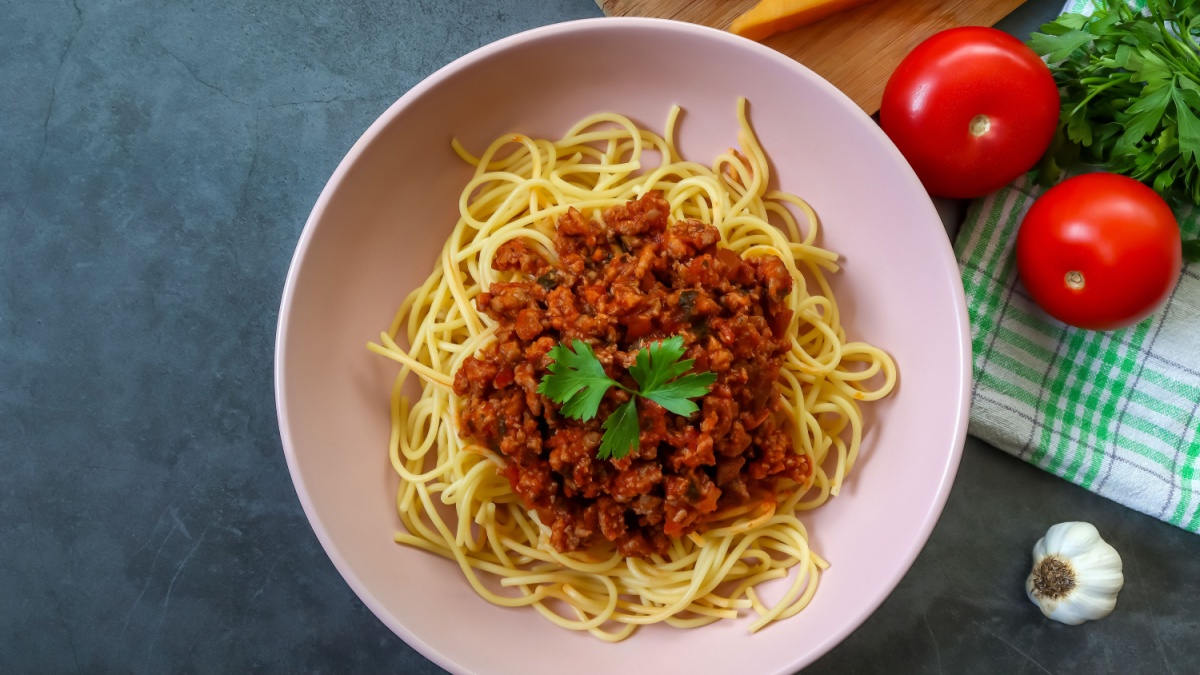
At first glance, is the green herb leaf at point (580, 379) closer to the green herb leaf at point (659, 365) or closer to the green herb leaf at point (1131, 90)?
the green herb leaf at point (659, 365)

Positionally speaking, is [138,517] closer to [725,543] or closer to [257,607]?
[257,607]

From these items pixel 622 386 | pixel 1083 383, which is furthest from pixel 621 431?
pixel 1083 383

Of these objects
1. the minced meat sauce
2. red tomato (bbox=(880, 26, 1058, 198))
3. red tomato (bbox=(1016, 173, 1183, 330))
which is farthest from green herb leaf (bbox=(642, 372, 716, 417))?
red tomato (bbox=(1016, 173, 1183, 330))

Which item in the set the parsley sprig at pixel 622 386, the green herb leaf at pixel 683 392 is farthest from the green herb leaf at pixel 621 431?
the green herb leaf at pixel 683 392

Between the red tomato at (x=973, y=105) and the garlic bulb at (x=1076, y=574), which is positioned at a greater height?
the red tomato at (x=973, y=105)

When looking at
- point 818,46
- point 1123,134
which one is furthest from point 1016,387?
point 818,46

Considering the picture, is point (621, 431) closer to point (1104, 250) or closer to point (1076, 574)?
point (1104, 250)

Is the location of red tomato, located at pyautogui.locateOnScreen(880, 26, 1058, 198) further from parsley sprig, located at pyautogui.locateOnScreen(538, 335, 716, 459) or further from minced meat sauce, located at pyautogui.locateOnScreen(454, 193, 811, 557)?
parsley sprig, located at pyautogui.locateOnScreen(538, 335, 716, 459)
